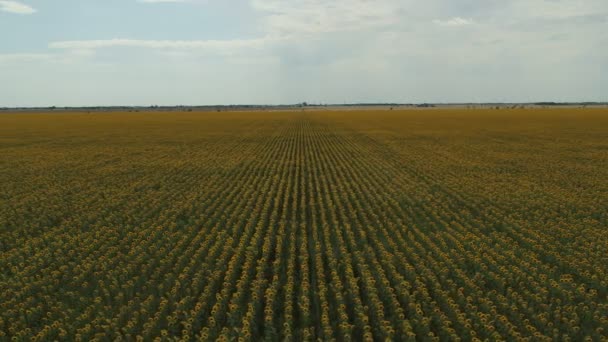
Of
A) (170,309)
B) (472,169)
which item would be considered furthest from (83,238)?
(472,169)

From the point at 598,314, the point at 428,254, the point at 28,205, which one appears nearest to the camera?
the point at 598,314

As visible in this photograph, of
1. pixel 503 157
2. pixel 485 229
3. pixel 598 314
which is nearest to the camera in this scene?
pixel 598 314

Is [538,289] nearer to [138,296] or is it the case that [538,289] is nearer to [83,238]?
[138,296]

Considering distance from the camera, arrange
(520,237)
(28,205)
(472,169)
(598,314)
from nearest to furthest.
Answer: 1. (598,314)
2. (520,237)
3. (28,205)
4. (472,169)

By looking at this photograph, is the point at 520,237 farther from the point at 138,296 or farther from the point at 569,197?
the point at 138,296

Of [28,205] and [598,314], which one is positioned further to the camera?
[28,205]

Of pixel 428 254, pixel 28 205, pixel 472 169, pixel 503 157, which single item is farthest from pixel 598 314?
pixel 503 157
